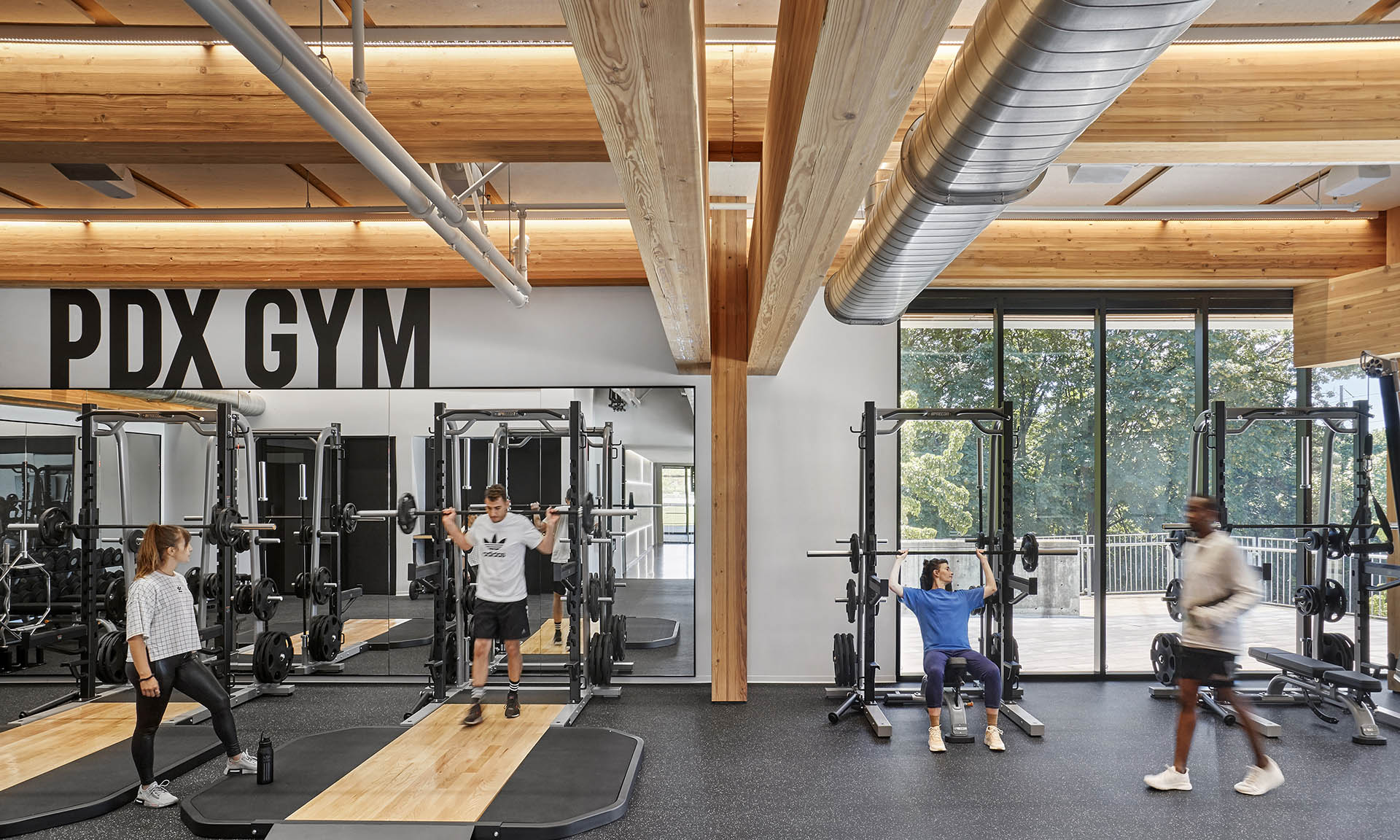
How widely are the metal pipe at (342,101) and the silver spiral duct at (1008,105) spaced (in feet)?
5.54

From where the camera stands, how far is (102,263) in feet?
22.6

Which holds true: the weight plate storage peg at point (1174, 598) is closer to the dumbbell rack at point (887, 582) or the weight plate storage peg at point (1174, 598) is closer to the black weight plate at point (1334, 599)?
the black weight plate at point (1334, 599)

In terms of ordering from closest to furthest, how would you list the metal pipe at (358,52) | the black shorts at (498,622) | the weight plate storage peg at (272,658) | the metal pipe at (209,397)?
the metal pipe at (358,52) < the black shorts at (498,622) < the weight plate storage peg at (272,658) < the metal pipe at (209,397)

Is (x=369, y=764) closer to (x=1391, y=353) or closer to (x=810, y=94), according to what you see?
(x=810, y=94)

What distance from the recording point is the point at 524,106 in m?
3.65

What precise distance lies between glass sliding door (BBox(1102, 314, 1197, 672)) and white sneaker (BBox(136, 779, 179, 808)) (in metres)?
6.73

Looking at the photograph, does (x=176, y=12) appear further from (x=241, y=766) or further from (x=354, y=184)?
(x=241, y=766)

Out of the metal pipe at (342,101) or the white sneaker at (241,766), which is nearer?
the metal pipe at (342,101)

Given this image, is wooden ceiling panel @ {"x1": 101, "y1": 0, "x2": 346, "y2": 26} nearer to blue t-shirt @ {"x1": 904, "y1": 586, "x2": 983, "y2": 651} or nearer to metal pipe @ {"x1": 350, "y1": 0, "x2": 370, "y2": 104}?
metal pipe @ {"x1": 350, "y1": 0, "x2": 370, "y2": 104}

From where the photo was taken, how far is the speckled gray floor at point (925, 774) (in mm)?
4164

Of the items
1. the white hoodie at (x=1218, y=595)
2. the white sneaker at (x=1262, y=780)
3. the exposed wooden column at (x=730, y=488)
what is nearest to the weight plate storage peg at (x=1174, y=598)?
the white hoodie at (x=1218, y=595)

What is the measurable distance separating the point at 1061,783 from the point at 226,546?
Result: 17.8ft

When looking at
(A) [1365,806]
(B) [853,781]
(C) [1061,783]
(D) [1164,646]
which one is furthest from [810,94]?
(D) [1164,646]

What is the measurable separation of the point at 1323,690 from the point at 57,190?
9173 millimetres
